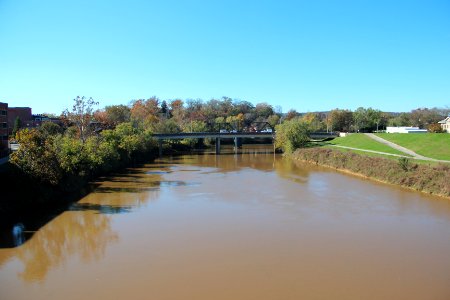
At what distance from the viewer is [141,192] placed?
95.2 ft

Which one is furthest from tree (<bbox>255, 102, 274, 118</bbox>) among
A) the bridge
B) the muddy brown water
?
the muddy brown water

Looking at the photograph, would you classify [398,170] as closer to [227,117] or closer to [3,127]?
[3,127]

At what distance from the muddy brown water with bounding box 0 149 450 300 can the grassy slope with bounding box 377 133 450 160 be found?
11.3 m

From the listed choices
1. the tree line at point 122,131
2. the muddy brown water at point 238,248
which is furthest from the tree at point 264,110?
the muddy brown water at point 238,248

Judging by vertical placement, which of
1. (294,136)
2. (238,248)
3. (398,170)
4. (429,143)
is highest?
(294,136)

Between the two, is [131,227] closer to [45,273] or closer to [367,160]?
[45,273]

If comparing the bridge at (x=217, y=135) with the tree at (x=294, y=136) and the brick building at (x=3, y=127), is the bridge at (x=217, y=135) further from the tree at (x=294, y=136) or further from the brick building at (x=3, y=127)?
the brick building at (x=3, y=127)

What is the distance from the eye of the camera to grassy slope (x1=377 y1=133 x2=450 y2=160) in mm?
36375

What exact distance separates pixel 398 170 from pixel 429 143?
38.4 feet

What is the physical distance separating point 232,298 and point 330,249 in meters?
5.99

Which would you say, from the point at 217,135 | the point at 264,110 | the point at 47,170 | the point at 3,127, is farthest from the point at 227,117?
the point at 47,170

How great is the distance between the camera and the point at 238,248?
16047mm

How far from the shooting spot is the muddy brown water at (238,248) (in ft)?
40.7

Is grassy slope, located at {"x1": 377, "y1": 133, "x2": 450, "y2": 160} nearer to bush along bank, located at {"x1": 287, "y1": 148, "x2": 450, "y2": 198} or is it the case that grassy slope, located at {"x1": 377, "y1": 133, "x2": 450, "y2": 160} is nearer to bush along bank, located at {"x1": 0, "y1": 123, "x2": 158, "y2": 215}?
bush along bank, located at {"x1": 287, "y1": 148, "x2": 450, "y2": 198}
